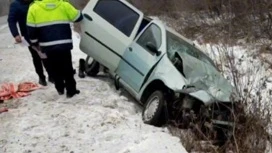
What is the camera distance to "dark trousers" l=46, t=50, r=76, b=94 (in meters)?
7.54

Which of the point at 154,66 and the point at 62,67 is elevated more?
the point at 154,66

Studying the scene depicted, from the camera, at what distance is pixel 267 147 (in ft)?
19.2

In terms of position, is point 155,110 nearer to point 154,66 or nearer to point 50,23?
point 154,66

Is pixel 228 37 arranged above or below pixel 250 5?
below

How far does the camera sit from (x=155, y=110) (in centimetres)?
702

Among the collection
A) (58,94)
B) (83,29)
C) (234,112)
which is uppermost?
(234,112)

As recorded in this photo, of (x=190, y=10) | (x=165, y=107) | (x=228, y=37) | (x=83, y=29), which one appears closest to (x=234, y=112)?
(x=165, y=107)

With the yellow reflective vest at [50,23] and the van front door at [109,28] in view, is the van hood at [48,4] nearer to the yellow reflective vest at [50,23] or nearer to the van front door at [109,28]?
the yellow reflective vest at [50,23]

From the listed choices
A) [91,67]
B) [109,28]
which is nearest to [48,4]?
[109,28]

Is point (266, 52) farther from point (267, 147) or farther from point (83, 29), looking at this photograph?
point (267, 147)

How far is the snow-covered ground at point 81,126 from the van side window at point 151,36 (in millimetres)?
1008

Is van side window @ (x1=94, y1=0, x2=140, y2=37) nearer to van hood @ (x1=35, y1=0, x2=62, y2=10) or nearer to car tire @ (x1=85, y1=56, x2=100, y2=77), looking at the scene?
car tire @ (x1=85, y1=56, x2=100, y2=77)

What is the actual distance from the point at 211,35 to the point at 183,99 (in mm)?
9349

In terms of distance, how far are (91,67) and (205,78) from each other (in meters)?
3.12
